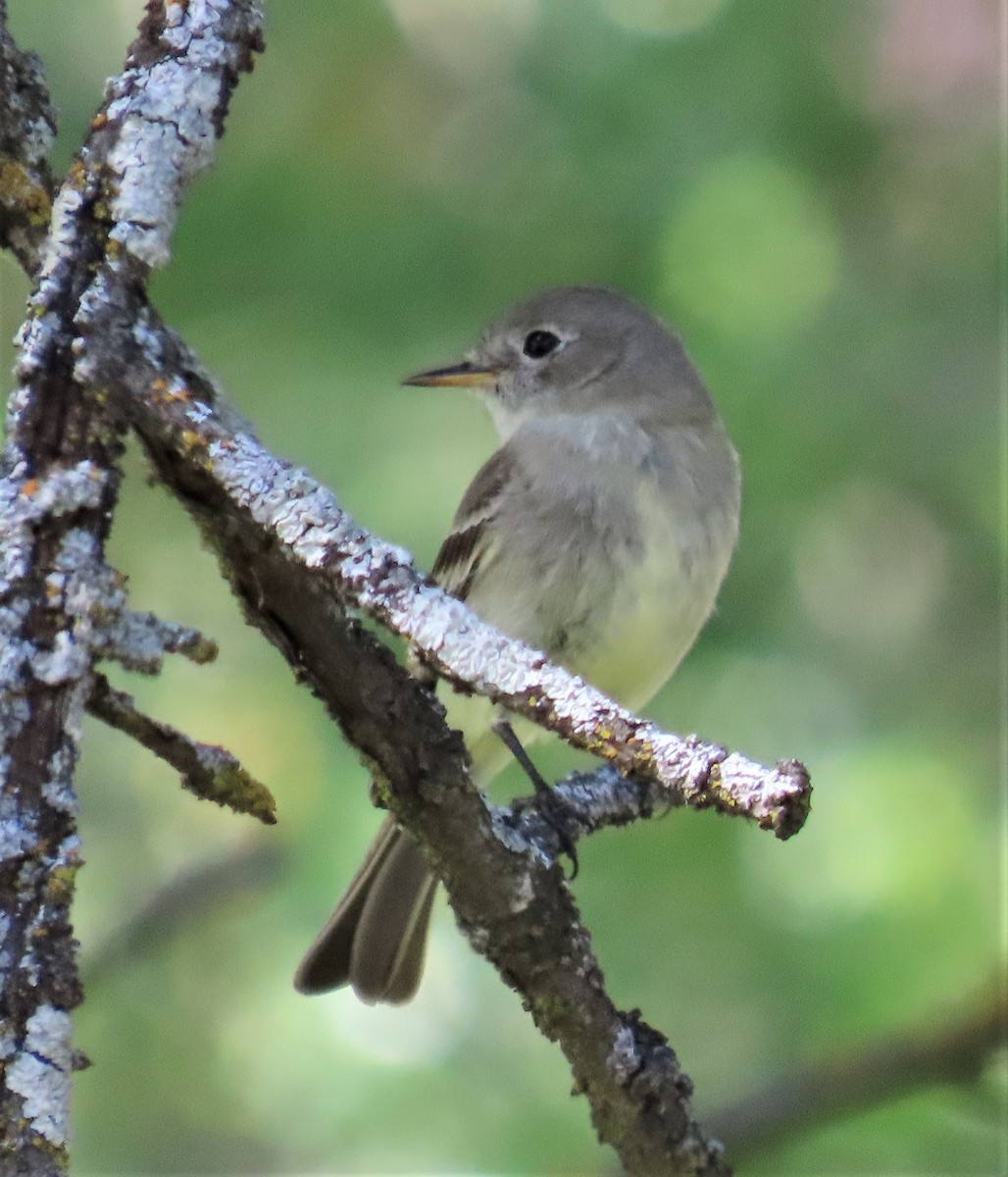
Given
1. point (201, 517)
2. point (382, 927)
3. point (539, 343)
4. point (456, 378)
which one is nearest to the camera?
point (201, 517)

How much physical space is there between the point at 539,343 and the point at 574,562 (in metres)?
0.93

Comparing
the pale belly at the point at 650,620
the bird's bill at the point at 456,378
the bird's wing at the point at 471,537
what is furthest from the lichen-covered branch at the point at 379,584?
the bird's bill at the point at 456,378

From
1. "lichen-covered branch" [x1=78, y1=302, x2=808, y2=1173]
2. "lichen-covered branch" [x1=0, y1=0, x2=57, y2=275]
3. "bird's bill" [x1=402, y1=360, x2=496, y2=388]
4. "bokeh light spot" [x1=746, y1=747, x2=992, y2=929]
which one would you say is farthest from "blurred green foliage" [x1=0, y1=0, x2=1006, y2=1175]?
"lichen-covered branch" [x1=0, y1=0, x2=57, y2=275]

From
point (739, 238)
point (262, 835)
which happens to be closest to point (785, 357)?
point (739, 238)

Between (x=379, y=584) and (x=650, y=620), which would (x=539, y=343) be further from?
(x=379, y=584)

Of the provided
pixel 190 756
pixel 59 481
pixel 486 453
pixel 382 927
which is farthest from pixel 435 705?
pixel 486 453

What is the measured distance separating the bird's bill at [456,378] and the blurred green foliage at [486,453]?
11cm

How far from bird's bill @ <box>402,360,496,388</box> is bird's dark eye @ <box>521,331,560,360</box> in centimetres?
15

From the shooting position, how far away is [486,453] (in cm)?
411

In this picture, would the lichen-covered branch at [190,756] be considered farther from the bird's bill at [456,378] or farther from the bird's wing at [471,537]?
the bird's bill at [456,378]

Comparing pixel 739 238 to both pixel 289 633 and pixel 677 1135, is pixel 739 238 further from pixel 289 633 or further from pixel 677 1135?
pixel 289 633

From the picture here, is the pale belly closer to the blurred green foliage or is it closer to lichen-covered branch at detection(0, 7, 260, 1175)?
Result: the blurred green foliage

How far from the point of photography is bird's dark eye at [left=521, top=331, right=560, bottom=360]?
409cm

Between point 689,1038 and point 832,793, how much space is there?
582mm
